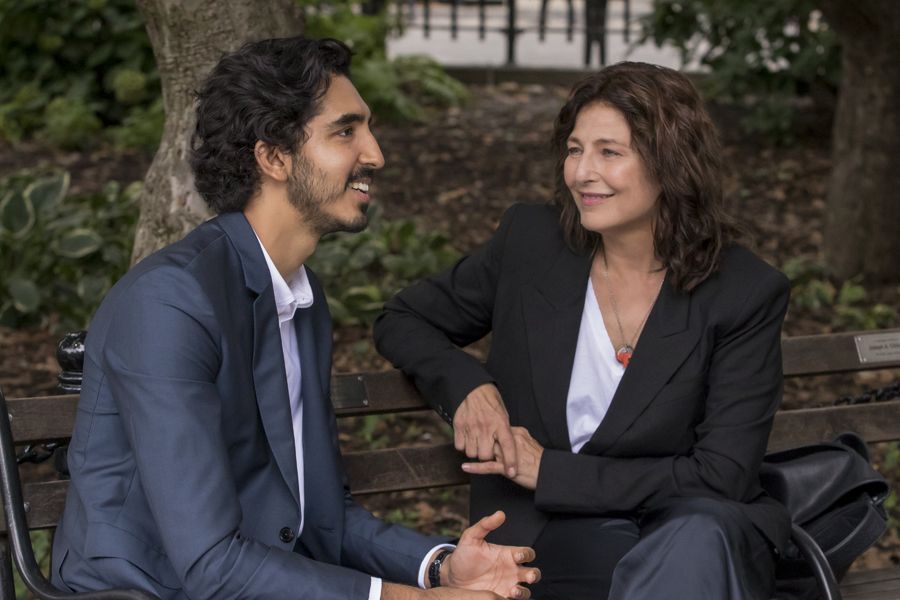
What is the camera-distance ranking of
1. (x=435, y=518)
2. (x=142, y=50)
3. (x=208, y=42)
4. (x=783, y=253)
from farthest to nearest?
(x=142, y=50) < (x=783, y=253) < (x=435, y=518) < (x=208, y=42)

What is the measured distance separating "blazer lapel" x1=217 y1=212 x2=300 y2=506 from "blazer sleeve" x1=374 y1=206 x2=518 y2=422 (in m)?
0.72

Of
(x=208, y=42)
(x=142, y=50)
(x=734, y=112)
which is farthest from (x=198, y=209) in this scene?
(x=734, y=112)

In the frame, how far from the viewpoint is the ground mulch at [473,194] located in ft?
18.7

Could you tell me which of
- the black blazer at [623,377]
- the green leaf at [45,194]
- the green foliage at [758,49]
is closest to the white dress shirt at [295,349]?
the black blazer at [623,377]

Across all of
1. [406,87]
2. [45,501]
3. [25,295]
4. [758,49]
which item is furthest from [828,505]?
[406,87]

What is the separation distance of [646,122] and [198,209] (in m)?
1.78

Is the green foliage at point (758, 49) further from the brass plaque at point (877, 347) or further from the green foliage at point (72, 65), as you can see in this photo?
the brass plaque at point (877, 347)

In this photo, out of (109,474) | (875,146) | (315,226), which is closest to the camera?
(109,474)

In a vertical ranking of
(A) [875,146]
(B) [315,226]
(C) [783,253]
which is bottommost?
(C) [783,253]

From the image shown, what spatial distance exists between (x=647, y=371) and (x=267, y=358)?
3.28 ft

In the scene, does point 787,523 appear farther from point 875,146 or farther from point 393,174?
point 393,174

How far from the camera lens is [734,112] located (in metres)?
10.9

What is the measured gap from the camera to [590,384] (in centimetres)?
352

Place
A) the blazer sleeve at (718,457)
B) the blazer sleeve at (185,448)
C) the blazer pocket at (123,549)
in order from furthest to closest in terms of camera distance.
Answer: the blazer sleeve at (718,457) → the blazer pocket at (123,549) → the blazer sleeve at (185,448)
